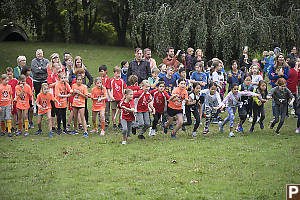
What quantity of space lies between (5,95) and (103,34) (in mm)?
21892

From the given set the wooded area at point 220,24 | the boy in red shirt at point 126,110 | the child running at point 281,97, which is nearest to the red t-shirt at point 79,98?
the boy in red shirt at point 126,110

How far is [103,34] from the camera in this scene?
32.2 metres

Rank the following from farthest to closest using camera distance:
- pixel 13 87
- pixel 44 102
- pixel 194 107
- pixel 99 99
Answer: pixel 13 87
pixel 99 99
pixel 44 102
pixel 194 107

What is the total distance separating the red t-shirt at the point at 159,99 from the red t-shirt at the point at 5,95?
3877 mm

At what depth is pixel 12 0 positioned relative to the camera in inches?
906

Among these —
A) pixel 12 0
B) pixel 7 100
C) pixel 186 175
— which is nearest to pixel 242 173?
pixel 186 175

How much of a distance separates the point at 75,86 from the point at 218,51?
1004 centimetres

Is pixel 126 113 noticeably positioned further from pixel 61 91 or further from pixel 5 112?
pixel 5 112

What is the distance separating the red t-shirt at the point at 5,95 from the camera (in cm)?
1093

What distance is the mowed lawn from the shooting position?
6.65 meters

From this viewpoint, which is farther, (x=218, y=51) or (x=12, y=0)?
(x=12, y=0)

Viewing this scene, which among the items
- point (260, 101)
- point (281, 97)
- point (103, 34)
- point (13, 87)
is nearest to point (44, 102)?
point (13, 87)

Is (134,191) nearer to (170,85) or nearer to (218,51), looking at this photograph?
(170,85)

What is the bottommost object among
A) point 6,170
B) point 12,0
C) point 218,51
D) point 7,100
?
point 6,170
